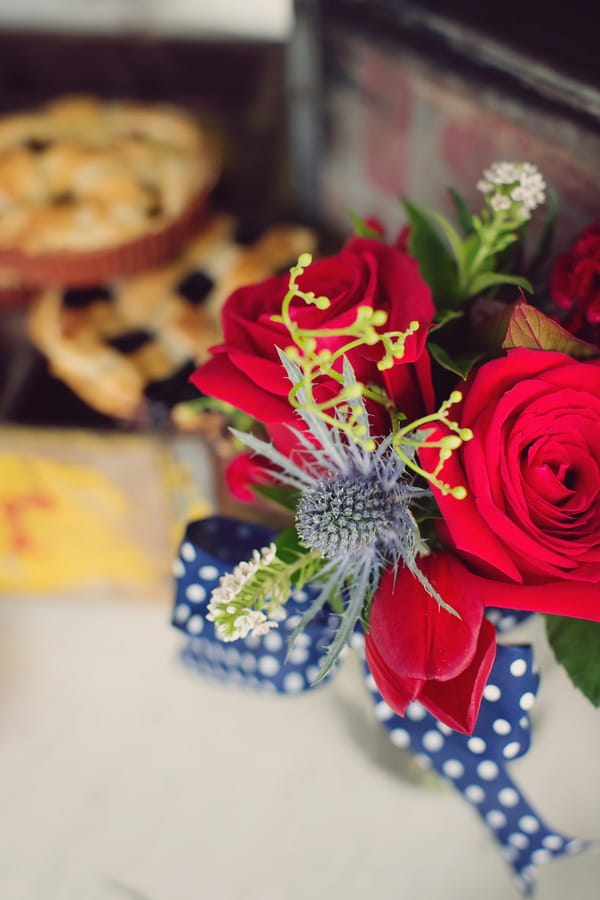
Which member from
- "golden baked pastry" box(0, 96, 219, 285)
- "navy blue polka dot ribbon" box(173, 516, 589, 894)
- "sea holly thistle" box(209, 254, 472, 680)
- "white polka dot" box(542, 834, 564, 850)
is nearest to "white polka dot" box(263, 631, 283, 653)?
"navy blue polka dot ribbon" box(173, 516, 589, 894)

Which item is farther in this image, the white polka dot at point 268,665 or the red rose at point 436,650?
the white polka dot at point 268,665

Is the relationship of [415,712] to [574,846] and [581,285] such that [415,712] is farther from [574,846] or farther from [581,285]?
[581,285]

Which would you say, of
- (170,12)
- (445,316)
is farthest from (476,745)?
(170,12)

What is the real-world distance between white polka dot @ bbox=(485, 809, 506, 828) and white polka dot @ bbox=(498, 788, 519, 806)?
0.4 inches

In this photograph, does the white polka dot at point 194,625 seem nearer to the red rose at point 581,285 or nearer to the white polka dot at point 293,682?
the white polka dot at point 293,682

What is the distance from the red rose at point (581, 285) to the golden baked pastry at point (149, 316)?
39 centimetres

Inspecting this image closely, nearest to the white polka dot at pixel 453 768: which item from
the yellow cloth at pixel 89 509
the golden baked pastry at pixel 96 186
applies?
the yellow cloth at pixel 89 509

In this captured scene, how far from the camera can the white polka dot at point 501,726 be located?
388 millimetres

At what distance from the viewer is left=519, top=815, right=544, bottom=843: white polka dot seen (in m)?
0.46

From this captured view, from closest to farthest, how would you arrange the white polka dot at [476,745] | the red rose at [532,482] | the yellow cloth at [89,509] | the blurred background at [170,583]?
1. the red rose at [532,482]
2. the white polka dot at [476,745]
3. the blurred background at [170,583]
4. the yellow cloth at [89,509]

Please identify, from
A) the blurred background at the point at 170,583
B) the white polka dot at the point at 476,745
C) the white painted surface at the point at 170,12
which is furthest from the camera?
the white painted surface at the point at 170,12

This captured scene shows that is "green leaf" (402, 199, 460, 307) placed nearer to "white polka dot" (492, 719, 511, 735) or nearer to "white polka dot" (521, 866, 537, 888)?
"white polka dot" (492, 719, 511, 735)

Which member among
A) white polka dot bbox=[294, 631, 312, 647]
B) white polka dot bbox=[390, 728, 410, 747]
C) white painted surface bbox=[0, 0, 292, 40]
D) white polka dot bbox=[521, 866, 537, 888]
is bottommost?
white polka dot bbox=[521, 866, 537, 888]

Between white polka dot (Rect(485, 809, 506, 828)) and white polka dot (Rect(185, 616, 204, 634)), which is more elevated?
white polka dot (Rect(185, 616, 204, 634))
